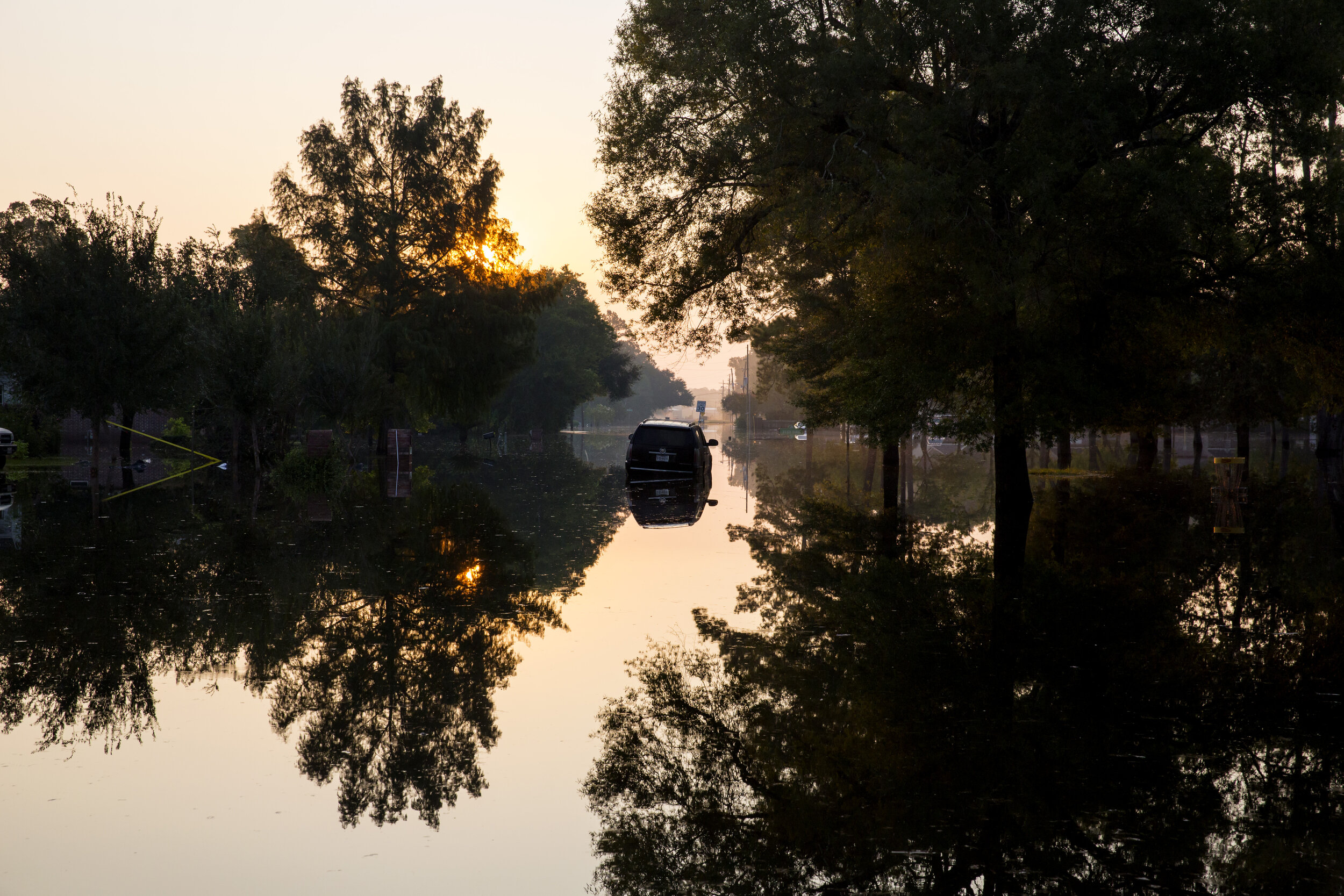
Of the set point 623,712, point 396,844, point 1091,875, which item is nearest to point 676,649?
point 623,712

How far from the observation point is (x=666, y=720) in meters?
7.08

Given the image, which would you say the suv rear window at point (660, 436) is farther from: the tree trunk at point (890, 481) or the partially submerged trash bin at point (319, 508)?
the partially submerged trash bin at point (319, 508)

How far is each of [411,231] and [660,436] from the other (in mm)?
21342

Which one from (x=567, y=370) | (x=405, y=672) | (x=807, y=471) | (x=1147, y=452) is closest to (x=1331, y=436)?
(x=1147, y=452)

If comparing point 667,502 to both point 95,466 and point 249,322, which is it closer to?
point 249,322

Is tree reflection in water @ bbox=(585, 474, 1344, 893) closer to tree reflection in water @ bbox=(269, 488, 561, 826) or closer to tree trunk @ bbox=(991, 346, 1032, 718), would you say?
tree trunk @ bbox=(991, 346, 1032, 718)

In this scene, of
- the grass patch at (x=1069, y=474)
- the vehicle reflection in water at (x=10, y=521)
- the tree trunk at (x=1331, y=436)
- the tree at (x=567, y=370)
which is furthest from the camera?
the tree at (x=567, y=370)

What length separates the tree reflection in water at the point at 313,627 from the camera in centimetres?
658

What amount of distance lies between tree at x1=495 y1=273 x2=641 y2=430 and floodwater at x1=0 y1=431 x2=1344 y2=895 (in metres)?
71.2

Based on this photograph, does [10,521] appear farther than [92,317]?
No

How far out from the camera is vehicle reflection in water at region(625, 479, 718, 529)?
2102 centimetres

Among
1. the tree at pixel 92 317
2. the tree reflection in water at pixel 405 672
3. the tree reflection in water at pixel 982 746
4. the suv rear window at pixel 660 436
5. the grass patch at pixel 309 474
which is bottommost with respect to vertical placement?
the tree reflection in water at pixel 982 746

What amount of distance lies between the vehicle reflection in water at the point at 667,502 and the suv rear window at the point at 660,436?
1.25 meters

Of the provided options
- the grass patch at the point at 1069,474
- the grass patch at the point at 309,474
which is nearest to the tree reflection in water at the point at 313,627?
the grass patch at the point at 309,474
